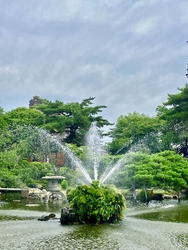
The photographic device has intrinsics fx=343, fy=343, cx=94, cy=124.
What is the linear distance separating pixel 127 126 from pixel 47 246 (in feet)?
110

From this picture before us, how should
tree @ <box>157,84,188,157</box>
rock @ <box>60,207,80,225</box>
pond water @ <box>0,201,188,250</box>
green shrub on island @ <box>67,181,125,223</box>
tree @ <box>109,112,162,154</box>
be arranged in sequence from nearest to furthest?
pond water @ <box>0,201,188,250</box>
rock @ <box>60,207,80,225</box>
green shrub on island @ <box>67,181,125,223</box>
tree @ <box>157,84,188,157</box>
tree @ <box>109,112,162,154</box>

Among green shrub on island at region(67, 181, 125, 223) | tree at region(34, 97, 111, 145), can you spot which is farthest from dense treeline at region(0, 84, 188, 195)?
green shrub on island at region(67, 181, 125, 223)

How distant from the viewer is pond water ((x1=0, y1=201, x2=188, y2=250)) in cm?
1006

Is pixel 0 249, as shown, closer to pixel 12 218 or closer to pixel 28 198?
pixel 12 218

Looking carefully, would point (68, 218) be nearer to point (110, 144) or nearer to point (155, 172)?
point (155, 172)

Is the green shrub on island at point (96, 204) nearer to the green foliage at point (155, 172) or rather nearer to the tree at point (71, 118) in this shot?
the green foliage at point (155, 172)

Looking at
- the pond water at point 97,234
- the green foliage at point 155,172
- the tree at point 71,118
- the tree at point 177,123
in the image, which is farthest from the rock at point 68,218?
the tree at point 71,118

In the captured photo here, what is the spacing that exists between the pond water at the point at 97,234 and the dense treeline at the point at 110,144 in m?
8.37

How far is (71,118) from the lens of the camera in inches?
1586

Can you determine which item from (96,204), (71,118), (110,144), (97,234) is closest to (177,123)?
(110,144)

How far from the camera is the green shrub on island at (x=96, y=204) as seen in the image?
544 inches

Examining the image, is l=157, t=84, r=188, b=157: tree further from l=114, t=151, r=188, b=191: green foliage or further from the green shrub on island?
the green shrub on island

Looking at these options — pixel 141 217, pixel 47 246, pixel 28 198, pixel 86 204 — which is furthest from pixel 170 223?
pixel 28 198

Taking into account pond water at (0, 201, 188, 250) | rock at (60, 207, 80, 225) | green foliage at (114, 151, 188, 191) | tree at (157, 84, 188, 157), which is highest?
tree at (157, 84, 188, 157)
